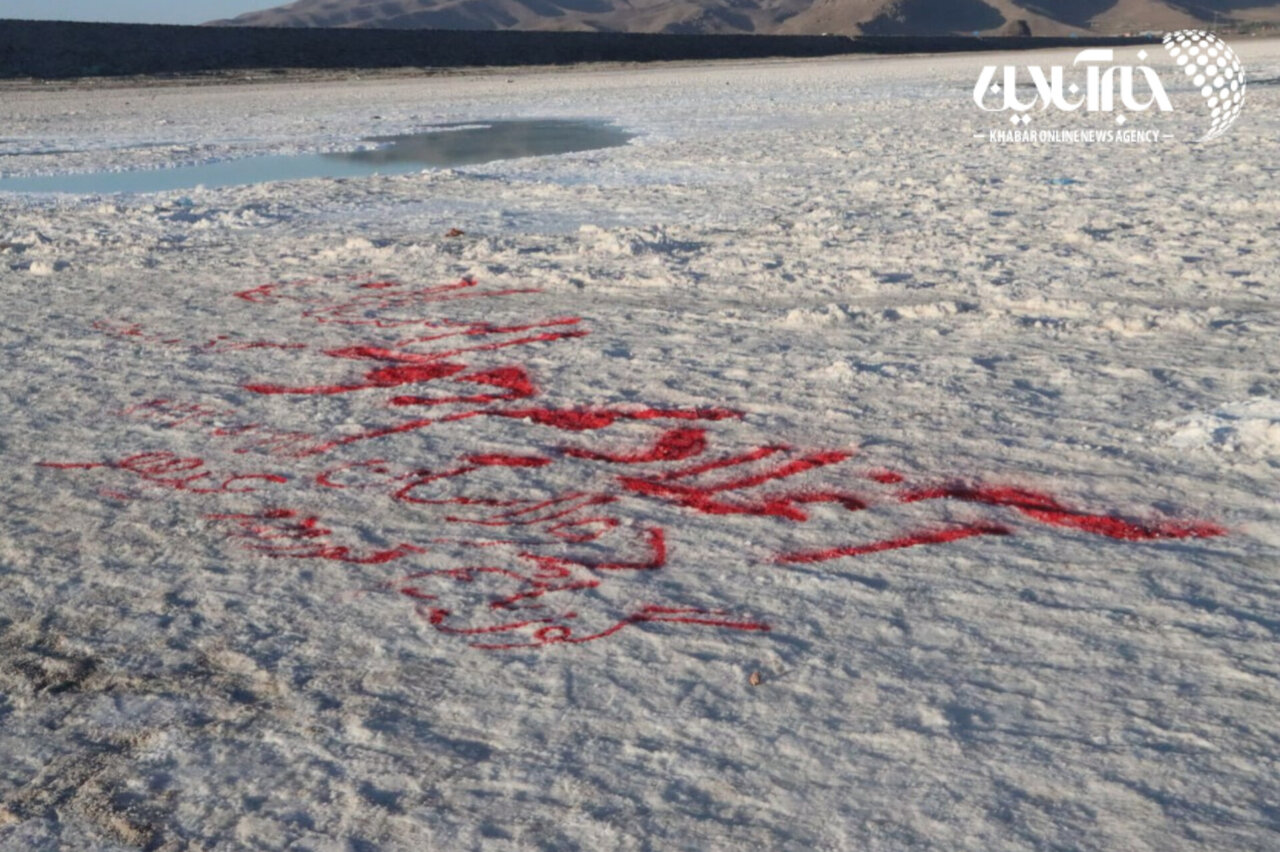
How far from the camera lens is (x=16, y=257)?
31.6 feet

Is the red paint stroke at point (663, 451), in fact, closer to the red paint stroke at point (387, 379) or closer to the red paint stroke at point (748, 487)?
the red paint stroke at point (748, 487)

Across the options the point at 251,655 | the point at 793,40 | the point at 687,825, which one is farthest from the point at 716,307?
the point at 793,40

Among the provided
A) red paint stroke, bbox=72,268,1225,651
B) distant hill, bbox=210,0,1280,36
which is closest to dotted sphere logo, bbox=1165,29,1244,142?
red paint stroke, bbox=72,268,1225,651

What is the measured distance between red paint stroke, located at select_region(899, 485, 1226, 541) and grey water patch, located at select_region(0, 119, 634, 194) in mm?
10555

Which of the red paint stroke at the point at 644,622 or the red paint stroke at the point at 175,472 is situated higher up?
the red paint stroke at the point at 175,472

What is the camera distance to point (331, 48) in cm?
4288

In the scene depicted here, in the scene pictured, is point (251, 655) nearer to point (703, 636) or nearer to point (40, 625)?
point (40, 625)

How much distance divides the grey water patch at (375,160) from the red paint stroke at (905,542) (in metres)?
10.7

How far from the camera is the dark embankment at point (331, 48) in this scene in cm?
3794

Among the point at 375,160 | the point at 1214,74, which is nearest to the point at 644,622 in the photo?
the point at 375,160

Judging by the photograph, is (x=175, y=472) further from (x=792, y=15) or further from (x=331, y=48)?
(x=792, y=15)

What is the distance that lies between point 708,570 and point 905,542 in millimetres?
558

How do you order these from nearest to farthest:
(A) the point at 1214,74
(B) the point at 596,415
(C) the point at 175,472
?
(C) the point at 175,472 → (B) the point at 596,415 → (A) the point at 1214,74

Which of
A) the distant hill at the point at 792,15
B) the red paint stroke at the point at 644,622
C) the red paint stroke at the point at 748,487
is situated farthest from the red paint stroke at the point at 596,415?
the distant hill at the point at 792,15
